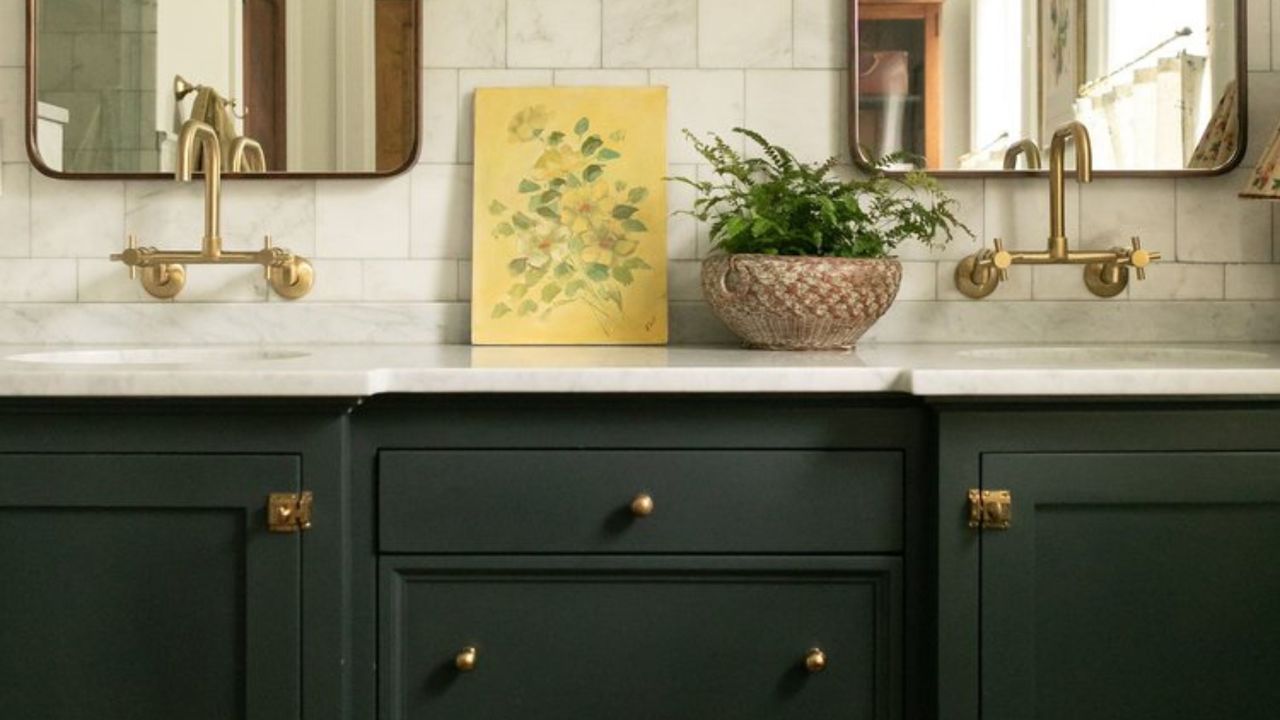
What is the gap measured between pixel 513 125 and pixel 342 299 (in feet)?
1.43

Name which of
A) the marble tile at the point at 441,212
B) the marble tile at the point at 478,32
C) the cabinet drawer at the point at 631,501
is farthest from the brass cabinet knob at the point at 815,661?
the marble tile at the point at 478,32

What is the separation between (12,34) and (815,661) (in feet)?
5.82

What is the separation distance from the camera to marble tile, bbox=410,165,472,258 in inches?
85.5

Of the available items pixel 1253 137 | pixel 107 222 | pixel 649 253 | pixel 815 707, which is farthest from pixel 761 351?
pixel 107 222

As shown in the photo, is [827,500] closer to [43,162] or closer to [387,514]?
[387,514]

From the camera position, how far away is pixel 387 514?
1.59 meters

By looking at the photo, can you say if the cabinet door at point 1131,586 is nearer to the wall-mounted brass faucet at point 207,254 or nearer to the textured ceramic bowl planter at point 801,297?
the textured ceramic bowl planter at point 801,297

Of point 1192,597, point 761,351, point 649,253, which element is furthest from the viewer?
point 649,253

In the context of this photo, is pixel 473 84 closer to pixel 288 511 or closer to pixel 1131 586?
pixel 288 511

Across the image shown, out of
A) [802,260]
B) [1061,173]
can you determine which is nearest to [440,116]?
[802,260]

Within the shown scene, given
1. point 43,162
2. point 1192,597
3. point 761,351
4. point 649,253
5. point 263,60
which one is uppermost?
point 263,60

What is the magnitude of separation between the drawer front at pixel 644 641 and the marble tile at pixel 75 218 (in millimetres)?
989

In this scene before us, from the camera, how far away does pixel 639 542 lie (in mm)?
1589

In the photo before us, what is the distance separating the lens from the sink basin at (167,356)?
1989 mm
